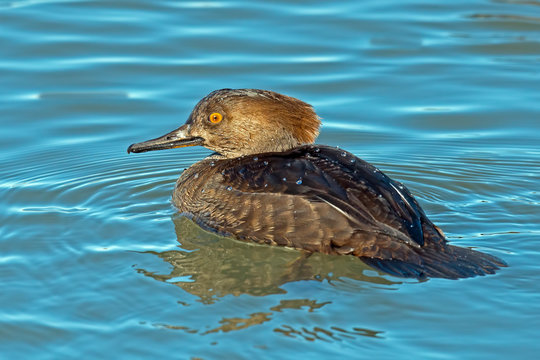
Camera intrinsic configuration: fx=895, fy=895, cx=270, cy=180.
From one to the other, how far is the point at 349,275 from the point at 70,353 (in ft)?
6.98

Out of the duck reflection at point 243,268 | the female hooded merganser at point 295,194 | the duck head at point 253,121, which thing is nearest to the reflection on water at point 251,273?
the duck reflection at point 243,268

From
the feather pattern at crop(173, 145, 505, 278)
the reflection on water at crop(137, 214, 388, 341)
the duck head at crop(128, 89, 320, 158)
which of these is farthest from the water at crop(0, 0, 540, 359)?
the duck head at crop(128, 89, 320, 158)

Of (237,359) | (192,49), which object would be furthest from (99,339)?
(192,49)

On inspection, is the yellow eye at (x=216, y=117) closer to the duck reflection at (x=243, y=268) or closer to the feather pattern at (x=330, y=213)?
the feather pattern at (x=330, y=213)

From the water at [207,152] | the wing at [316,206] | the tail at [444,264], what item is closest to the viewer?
the water at [207,152]

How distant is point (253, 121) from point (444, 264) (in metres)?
2.43

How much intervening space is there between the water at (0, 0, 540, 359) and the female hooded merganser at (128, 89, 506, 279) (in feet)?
0.59

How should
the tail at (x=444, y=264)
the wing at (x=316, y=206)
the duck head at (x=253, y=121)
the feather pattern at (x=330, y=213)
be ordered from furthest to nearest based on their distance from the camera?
1. the duck head at (x=253, y=121)
2. the wing at (x=316, y=206)
3. the feather pattern at (x=330, y=213)
4. the tail at (x=444, y=264)

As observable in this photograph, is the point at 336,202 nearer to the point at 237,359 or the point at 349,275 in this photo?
the point at 349,275

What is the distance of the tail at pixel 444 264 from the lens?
6453 millimetres

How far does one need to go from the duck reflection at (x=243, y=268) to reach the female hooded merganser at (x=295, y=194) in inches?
3.8

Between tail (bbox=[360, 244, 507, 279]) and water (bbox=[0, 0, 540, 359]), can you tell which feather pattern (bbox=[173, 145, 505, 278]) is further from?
water (bbox=[0, 0, 540, 359])

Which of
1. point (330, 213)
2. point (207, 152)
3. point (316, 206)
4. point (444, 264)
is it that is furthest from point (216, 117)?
point (444, 264)

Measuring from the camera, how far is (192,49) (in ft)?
41.6
